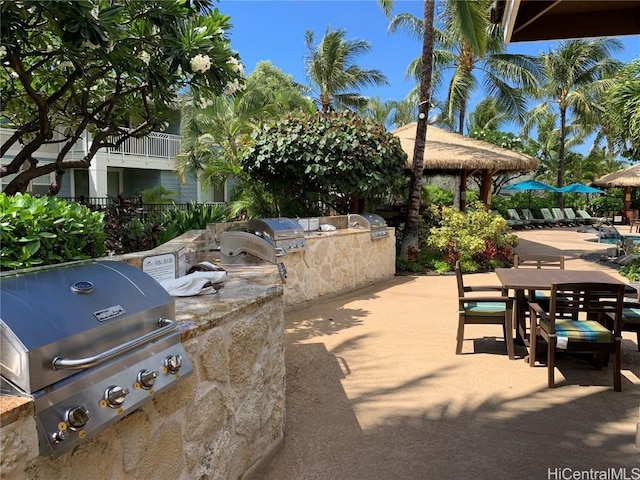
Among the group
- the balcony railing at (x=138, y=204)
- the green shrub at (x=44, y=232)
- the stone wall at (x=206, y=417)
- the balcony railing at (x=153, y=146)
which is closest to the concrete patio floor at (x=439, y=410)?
the stone wall at (x=206, y=417)

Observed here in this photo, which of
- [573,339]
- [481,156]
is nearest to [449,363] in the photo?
[573,339]

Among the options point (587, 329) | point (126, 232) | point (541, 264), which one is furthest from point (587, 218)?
point (126, 232)

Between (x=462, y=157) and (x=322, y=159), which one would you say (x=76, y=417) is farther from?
(x=462, y=157)

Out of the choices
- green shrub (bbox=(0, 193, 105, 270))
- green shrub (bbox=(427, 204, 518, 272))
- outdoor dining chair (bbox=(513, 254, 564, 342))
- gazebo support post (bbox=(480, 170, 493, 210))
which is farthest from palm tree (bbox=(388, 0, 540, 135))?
green shrub (bbox=(0, 193, 105, 270))

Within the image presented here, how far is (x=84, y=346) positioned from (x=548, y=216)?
3033cm

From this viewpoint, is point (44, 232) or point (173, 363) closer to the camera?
point (173, 363)

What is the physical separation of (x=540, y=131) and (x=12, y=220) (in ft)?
130

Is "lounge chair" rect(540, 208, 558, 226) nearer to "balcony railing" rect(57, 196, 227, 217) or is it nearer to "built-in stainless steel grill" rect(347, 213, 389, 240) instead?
"balcony railing" rect(57, 196, 227, 217)

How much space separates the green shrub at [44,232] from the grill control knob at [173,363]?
1.45 metres

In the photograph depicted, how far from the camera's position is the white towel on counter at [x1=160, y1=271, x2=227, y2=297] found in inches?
119

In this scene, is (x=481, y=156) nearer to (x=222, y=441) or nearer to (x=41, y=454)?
(x=222, y=441)

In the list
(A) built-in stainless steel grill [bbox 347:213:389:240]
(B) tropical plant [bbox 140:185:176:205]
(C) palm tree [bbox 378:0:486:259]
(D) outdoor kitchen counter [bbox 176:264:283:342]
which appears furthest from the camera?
(B) tropical plant [bbox 140:185:176:205]

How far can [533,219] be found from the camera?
2794 cm

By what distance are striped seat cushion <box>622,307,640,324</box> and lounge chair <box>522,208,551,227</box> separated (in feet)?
78.0
